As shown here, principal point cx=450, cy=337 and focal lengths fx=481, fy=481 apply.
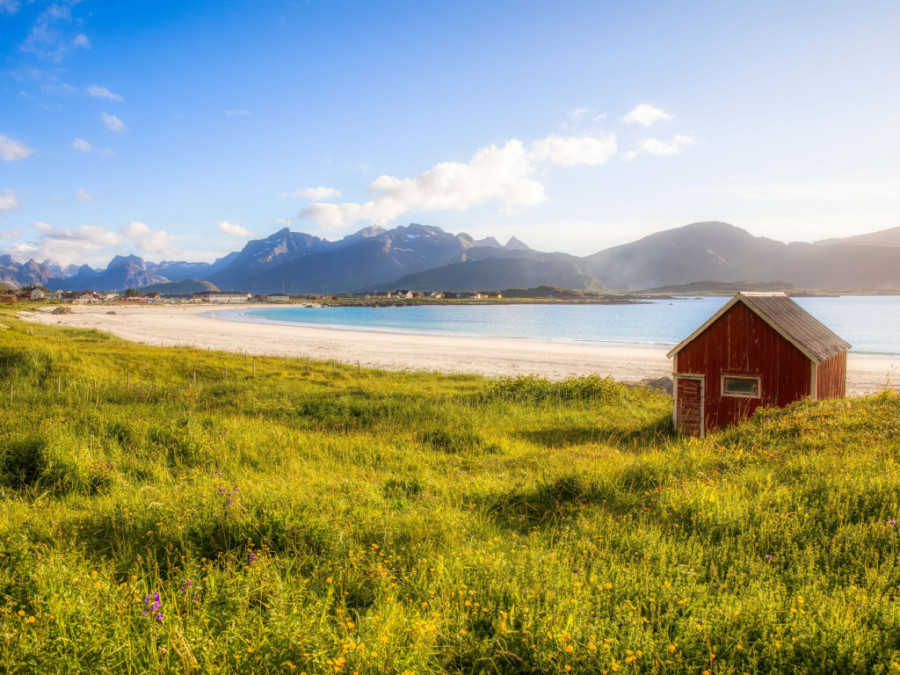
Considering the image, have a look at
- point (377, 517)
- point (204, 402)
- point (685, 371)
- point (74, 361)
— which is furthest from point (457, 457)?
point (74, 361)

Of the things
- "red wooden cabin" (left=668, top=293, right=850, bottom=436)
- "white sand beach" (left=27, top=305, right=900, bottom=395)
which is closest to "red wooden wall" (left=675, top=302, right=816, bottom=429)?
"red wooden cabin" (left=668, top=293, right=850, bottom=436)

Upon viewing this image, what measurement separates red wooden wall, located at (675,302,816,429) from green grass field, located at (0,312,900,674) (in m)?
2.14

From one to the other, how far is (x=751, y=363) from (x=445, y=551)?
12.3 meters

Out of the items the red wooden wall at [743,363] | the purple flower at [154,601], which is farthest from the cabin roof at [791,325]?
the purple flower at [154,601]

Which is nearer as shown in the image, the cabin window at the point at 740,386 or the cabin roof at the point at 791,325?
the cabin roof at the point at 791,325

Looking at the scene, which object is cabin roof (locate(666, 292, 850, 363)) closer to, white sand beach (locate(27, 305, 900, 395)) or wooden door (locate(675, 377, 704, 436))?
wooden door (locate(675, 377, 704, 436))

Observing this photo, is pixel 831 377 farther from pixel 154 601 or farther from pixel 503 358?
pixel 503 358

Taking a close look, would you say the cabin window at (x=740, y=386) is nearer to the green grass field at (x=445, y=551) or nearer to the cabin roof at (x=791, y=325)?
the cabin roof at (x=791, y=325)

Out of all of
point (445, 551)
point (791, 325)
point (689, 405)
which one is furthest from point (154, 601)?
point (791, 325)

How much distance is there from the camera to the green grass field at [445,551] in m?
3.41

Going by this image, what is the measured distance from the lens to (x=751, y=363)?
540 inches

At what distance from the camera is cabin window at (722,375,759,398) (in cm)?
1367

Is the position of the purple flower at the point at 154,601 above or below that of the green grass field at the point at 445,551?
above

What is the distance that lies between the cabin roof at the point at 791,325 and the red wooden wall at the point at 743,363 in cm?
20
